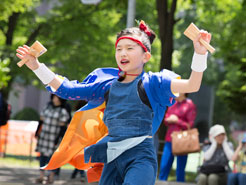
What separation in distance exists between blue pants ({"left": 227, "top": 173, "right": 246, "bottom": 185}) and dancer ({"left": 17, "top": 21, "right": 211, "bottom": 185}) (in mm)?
4667

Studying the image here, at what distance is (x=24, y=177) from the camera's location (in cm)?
1098

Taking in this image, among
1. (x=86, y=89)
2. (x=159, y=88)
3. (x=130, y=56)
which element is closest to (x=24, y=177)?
(x=86, y=89)

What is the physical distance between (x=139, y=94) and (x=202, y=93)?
47847 millimetres

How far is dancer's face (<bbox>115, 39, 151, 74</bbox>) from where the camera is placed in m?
4.30

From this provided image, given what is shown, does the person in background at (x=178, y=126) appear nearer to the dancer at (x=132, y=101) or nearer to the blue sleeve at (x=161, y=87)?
the dancer at (x=132, y=101)

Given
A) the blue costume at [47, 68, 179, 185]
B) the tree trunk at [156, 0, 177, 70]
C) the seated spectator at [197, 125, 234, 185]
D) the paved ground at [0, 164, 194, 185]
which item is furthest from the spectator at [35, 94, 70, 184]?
the blue costume at [47, 68, 179, 185]

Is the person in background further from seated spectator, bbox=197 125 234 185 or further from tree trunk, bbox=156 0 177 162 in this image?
tree trunk, bbox=156 0 177 162

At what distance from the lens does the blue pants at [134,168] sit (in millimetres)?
3945

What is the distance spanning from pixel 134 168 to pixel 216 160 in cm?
546

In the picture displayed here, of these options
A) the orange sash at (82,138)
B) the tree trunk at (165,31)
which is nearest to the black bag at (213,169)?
the tree trunk at (165,31)

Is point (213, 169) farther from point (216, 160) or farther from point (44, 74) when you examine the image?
point (44, 74)

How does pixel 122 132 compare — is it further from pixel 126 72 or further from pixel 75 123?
Result: pixel 75 123

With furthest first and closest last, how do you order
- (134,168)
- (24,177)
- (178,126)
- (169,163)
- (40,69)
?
(24,177), (178,126), (169,163), (40,69), (134,168)

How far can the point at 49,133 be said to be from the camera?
9.90 meters
